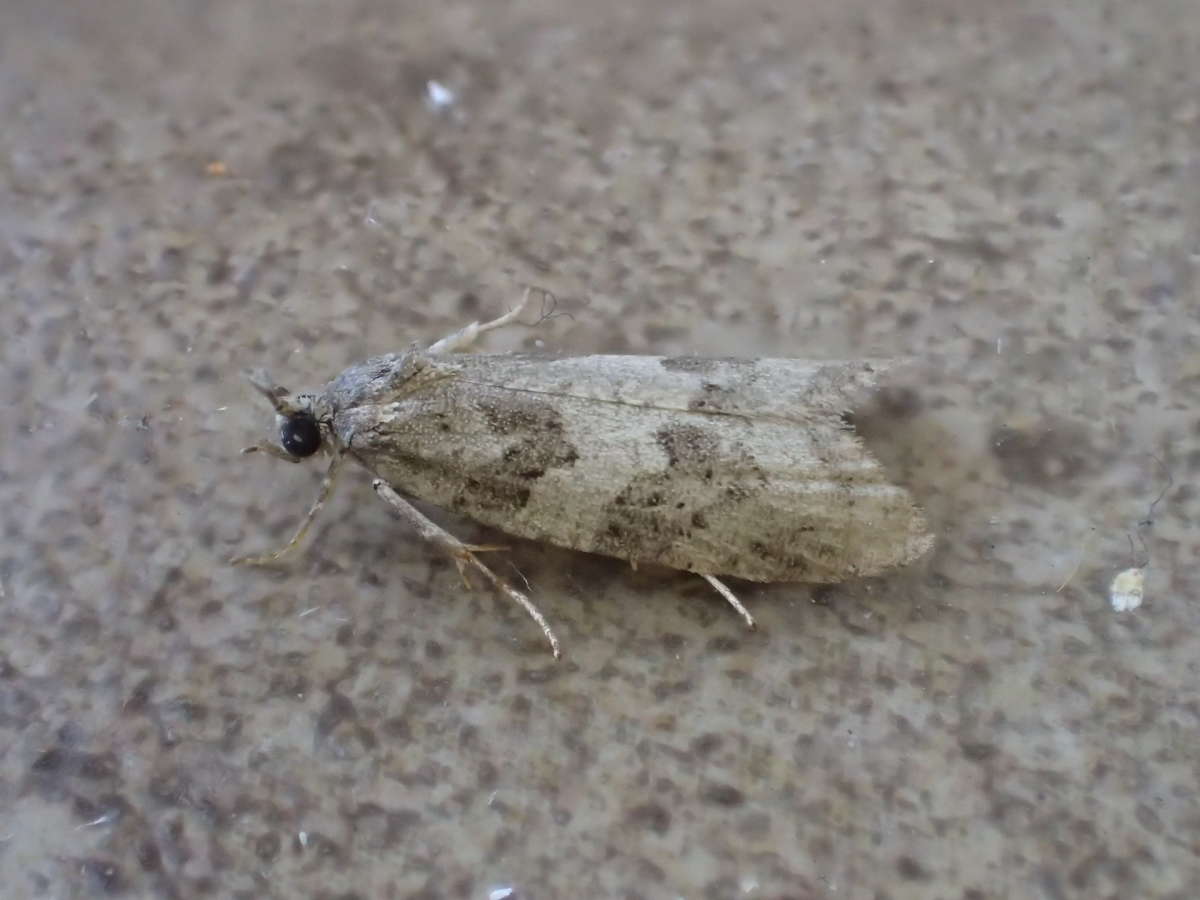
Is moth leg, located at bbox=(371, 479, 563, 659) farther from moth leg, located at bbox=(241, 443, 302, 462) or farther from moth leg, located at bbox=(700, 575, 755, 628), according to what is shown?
moth leg, located at bbox=(700, 575, 755, 628)

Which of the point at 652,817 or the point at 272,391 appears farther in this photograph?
the point at 272,391

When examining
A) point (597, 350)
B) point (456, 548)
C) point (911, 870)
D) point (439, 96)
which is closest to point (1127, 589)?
point (911, 870)

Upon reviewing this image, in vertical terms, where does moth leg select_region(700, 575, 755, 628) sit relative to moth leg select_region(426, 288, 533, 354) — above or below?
below

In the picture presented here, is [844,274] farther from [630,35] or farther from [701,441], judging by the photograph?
[630,35]

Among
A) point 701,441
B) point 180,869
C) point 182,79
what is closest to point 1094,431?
point 701,441

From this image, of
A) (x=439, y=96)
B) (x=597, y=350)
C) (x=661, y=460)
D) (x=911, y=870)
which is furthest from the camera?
(x=439, y=96)

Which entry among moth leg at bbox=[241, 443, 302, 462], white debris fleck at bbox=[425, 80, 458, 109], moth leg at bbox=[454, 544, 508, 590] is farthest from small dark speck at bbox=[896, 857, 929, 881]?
white debris fleck at bbox=[425, 80, 458, 109]

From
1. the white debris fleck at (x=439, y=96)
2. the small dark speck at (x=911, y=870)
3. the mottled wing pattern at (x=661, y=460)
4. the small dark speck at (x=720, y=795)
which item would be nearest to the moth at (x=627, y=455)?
the mottled wing pattern at (x=661, y=460)

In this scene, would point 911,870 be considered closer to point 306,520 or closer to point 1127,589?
point 1127,589
